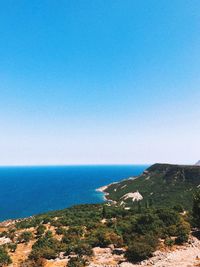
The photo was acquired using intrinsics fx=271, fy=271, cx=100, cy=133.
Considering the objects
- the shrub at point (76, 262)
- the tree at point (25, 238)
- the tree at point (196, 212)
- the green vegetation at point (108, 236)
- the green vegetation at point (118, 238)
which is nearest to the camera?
the shrub at point (76, 262)

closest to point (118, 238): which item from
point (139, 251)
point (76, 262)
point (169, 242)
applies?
point (169, 242)

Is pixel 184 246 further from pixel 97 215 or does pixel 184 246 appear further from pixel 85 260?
pixel 97 215

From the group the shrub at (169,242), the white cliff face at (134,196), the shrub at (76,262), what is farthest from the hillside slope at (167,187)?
the shrub at (76,262)

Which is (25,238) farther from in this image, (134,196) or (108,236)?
(134,196)

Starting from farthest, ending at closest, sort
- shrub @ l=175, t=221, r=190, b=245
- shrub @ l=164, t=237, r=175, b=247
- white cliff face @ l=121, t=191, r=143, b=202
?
1. white cliff face @ l=121, t=191, r=143, b=202
2. shrub @ l=175, t=221, r=190, b=245
3. shrub @ l=164, t=237, r=175, b=247

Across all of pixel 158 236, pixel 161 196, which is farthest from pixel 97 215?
pixel 161 196

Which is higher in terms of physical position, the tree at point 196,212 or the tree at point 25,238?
the tree at point 196,212

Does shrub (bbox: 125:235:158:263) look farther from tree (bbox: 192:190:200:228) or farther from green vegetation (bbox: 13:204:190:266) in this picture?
tree (bbox: 192:190:200:228)

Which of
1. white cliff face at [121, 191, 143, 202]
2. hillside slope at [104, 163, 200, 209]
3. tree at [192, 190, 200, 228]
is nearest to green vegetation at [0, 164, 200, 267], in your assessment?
tree at [192, 190, 200, 228]

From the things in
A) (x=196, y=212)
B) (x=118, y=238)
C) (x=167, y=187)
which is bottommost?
(x=167, y=187)

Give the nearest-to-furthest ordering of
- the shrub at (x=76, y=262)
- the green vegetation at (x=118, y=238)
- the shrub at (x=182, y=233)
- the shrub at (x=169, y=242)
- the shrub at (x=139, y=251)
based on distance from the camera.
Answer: the shrub at (x=76, y=262), the shrub at (x=139, y=251), the green vegetation at (x=118, y=238), the shrub at (x=169, y=242), the shrub at (x=182, y=233)

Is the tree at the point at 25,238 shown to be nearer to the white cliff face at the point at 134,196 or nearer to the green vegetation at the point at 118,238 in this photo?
the green vegetation at the point at 118,238

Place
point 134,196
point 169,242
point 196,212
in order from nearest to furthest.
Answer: point 169,242 → point 196,212 → point 134,196
